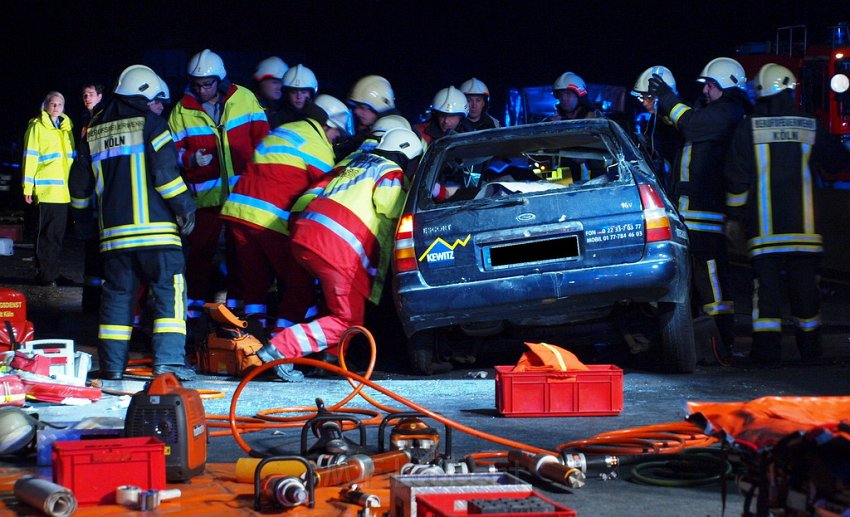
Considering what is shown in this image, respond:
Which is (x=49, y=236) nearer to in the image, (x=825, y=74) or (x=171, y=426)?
(x=171, y=426)

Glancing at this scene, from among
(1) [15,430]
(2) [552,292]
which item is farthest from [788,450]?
(2) [552,292]

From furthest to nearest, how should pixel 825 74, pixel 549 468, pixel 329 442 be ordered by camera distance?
pixel 825 74
pixel 329 442
pixel 549 468

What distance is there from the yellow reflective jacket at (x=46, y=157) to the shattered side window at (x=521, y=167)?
6074mm

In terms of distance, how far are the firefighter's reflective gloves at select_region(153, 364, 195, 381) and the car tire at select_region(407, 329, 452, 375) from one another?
149 centimetres

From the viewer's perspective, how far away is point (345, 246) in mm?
8664

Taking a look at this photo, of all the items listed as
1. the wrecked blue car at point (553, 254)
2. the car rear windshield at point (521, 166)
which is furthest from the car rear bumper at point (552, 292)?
the car rear windshield at point (521, 166)

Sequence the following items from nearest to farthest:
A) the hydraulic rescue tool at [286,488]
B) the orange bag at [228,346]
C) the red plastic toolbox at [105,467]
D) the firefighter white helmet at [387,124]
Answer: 1. the hydraulic rescue tool at [286,488]
2. the red plastic toolbox at [105,467]
3. the orange bag at [228,346]
4. the firefighter white helmet at [387,124]

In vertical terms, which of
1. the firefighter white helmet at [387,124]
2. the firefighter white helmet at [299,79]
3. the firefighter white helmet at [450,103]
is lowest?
the firefighter white helmet at [387,124]

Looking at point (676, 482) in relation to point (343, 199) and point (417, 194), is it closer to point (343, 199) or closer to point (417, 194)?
point (417, 194)

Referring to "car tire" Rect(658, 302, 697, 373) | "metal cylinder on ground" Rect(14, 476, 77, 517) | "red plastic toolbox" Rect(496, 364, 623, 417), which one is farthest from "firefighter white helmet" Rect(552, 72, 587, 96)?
"metal cylinder on ground" Rect(14, 476, 77, 517)

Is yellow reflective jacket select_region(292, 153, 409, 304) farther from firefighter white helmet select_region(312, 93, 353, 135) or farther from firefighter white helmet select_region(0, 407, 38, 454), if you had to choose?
firefighter white helmet select_region(0, 407, 38, 454)

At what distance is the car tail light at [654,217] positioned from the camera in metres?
7.78

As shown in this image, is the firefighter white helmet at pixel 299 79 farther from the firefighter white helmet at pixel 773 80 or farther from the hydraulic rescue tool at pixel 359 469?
the hydraulic rescue tool at pixel 359 469

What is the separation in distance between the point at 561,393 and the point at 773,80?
3.35 m
